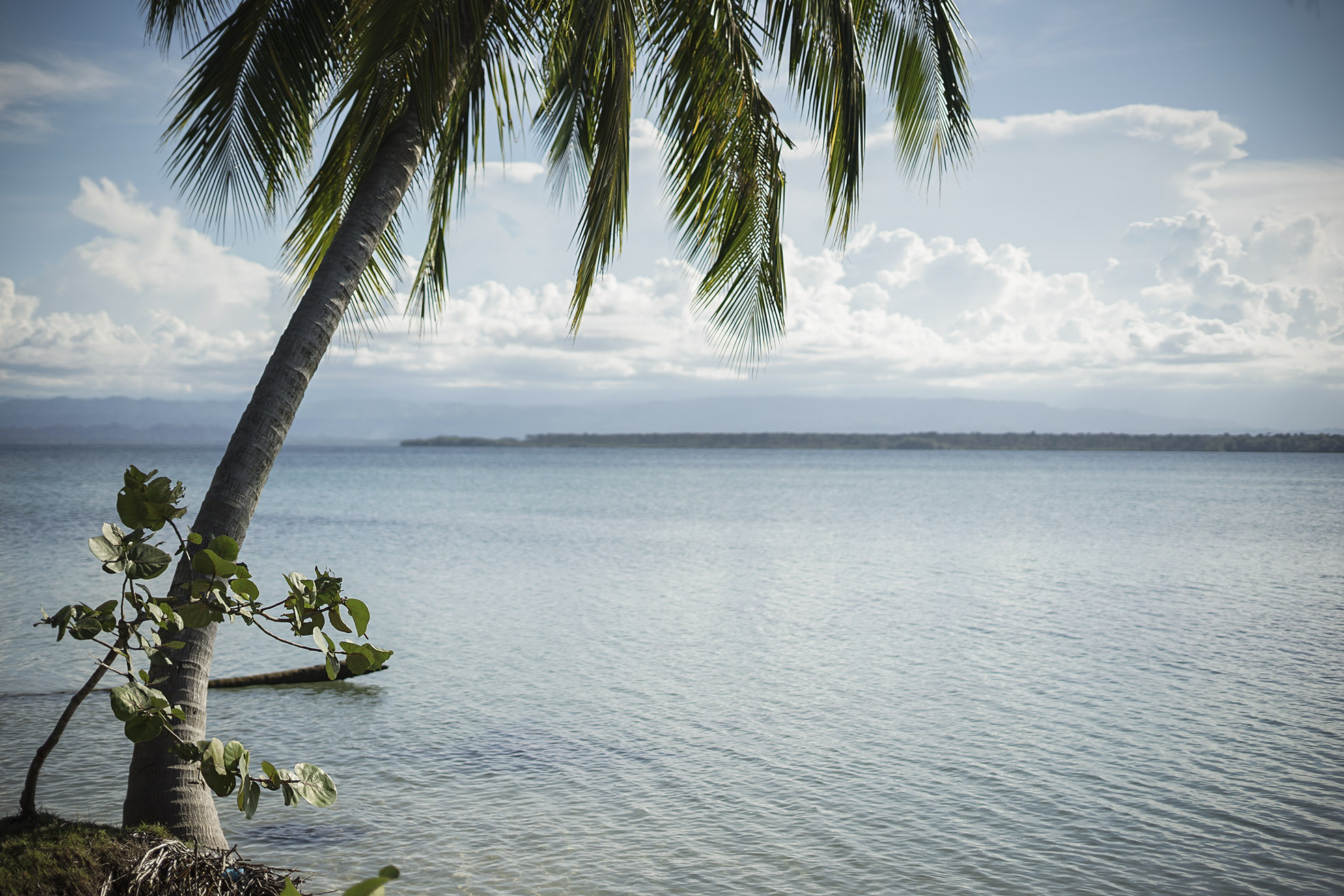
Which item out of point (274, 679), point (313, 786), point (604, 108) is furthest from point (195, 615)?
point (274, 679)

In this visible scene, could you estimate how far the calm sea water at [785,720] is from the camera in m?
5.76

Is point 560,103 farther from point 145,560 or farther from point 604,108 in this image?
point 145,560

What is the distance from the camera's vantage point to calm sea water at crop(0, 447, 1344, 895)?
18.9ft

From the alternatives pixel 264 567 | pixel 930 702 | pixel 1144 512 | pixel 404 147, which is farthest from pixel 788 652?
pixel 1144 512

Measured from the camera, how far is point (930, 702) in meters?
9.41

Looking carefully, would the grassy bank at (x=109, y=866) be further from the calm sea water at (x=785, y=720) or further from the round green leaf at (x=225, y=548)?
the calm sea water at (x=785, y=720)

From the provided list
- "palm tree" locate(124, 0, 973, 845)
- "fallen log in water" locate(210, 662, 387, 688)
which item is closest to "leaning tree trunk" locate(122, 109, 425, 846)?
"palm tree" locate(124, 0, 973, 845)

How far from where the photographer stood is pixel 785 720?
877 centimetres

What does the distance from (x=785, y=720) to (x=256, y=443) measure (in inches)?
245

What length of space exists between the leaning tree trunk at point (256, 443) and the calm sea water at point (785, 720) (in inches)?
69.1

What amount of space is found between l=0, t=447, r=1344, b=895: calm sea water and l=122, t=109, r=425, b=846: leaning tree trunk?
1.75 meters

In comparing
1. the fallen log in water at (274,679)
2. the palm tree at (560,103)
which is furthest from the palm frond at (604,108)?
the fallen log in water at (274,679)

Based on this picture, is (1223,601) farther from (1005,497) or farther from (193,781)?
(1005,497)

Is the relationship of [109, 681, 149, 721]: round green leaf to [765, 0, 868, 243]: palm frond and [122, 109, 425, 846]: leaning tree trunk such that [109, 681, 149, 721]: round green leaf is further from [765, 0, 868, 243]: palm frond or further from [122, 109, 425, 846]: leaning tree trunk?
[765, 0, 868, 243]: palm frond
